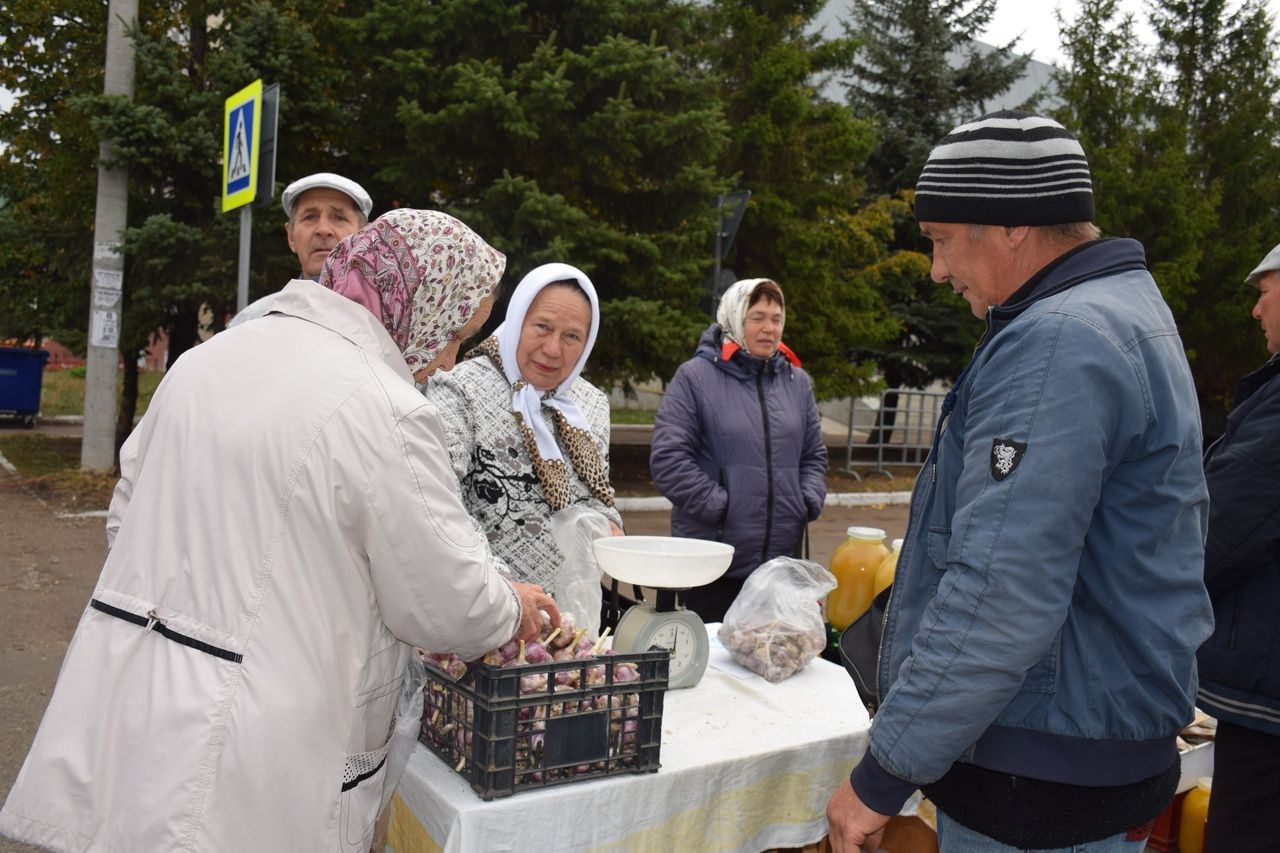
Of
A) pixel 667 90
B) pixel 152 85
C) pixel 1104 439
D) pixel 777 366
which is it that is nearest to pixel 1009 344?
pixel 1104 439

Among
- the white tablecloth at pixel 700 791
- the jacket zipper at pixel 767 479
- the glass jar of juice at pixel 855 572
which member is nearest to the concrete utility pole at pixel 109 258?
the jacket zipper at pixel 767 479

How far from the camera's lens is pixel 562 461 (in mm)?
2779

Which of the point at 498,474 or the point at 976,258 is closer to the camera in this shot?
the point at 976,258

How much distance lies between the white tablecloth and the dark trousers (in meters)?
0.86

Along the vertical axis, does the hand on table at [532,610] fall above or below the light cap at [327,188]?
below

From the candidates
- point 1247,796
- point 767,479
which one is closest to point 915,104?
point 767,479

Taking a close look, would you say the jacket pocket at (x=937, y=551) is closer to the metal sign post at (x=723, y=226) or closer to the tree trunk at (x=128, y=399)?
the metal sign post at (x=723, y=226)

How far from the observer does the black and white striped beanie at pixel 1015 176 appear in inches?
57.4

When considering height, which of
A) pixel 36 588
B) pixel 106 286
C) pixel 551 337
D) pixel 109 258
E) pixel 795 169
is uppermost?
pixel 795 169

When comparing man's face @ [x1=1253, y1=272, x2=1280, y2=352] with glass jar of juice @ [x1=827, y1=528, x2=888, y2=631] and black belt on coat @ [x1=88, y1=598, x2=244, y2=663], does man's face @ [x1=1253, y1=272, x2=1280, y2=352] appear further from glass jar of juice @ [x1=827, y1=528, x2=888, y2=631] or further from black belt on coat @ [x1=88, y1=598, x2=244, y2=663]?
black belt on coat @ [x1=88, y1=598, x2=244, y2=663]

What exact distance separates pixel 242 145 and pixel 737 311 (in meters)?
3.79

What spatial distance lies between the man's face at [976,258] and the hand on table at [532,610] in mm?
994

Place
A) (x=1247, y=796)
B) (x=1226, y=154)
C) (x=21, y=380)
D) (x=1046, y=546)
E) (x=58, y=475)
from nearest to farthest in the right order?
(x=1046, y=546) < (x=1247, y=796) < (x=58, y=475) < (x=21, y=380) < (x=1226, y=154)

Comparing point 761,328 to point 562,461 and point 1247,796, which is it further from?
point 1247,796
